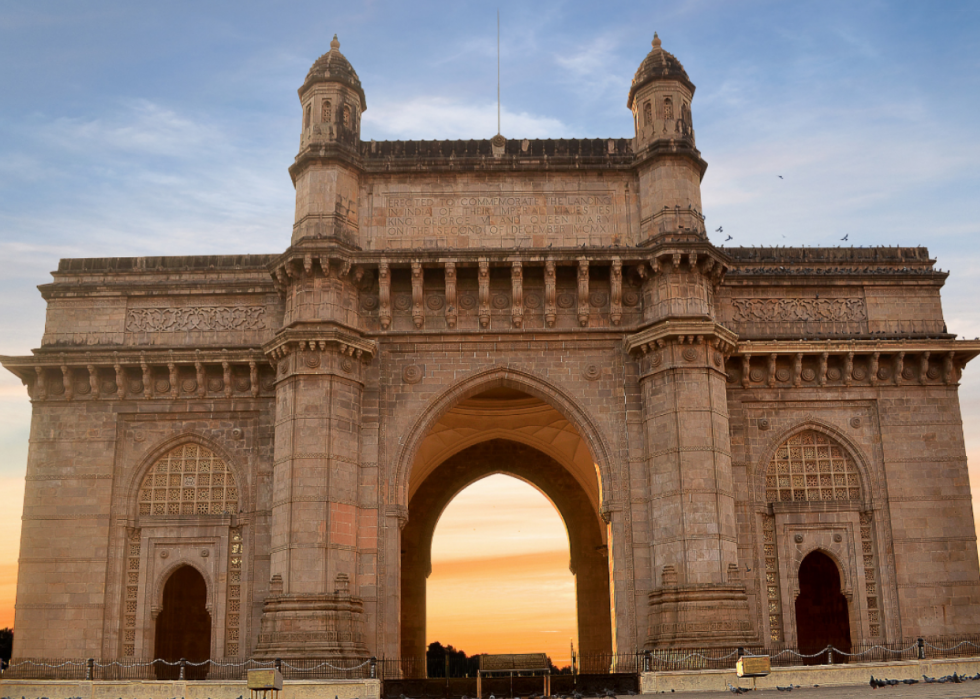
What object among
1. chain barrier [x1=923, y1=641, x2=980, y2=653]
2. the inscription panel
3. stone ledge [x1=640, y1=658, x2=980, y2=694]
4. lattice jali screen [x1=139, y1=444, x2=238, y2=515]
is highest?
the inscription panel

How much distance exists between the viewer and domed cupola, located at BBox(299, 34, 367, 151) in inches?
969

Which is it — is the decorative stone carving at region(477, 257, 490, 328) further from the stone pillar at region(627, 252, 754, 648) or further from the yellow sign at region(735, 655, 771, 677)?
the yellow sign at region(735, 655, 771, 677)

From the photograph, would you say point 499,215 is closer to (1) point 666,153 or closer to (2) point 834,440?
(1) point 666,153

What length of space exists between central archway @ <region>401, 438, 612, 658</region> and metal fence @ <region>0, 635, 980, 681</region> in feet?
27.5

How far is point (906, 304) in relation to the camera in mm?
26141

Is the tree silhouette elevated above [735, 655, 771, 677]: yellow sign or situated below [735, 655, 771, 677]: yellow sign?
above

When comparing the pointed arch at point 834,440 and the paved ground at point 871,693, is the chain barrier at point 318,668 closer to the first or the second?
the paved ground at point 871,693

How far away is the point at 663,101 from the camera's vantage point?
24859mm

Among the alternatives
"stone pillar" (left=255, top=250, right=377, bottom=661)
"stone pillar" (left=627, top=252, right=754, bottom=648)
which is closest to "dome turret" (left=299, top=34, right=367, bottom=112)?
"stone pillar" (left=255, top=250, right=377, bottom=661)

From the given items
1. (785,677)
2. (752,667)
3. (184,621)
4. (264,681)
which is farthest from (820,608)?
(264,681)

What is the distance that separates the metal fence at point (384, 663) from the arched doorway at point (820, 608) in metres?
1.06

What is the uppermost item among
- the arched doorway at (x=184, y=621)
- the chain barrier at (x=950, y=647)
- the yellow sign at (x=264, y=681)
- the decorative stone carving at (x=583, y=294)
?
the decorative stone carving at (x=583, y=294)

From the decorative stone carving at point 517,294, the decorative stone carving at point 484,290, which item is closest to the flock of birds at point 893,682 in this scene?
the decorative stone carving at point 517,294

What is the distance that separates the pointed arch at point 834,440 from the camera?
2459 centimetres
